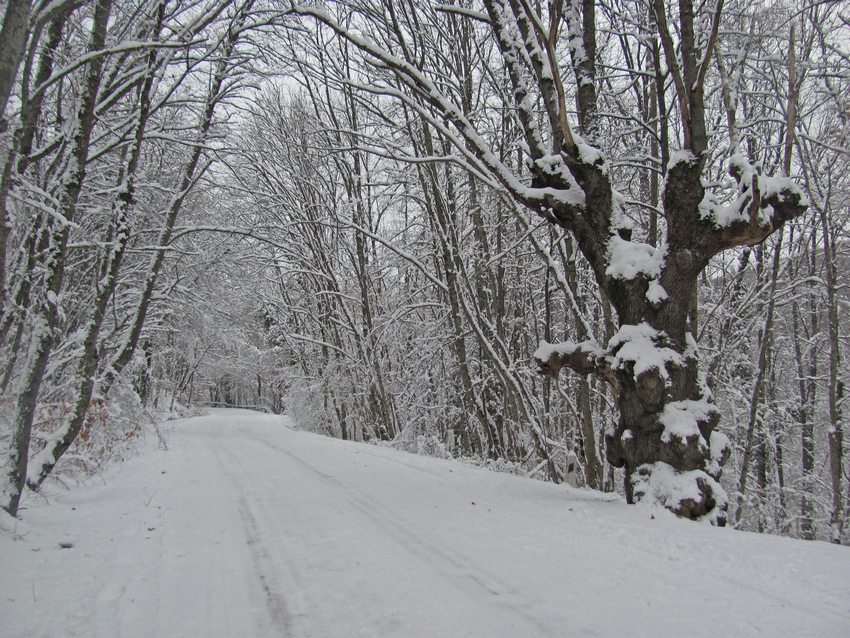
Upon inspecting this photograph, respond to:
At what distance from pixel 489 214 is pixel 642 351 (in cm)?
798

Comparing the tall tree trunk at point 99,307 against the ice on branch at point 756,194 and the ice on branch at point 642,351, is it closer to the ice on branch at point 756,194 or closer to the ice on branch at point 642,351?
the ice on branch at point 642,351

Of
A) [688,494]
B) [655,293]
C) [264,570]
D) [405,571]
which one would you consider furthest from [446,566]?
[655,293]

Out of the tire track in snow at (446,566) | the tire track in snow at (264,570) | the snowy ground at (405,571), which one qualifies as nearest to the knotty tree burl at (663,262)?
the snowy ground at (405,571)

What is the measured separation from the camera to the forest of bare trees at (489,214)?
423cm

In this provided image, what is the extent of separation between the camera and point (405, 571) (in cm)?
277

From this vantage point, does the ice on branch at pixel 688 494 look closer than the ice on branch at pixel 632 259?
Yes

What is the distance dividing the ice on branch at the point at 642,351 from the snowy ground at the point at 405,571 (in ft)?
4.09

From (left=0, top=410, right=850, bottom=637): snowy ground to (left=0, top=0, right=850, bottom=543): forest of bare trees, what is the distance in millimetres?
928

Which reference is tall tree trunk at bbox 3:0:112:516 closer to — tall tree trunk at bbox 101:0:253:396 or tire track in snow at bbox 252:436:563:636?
tall tree trunk at bbox 101:0:253:396

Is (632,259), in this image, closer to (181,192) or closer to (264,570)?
(264,570)

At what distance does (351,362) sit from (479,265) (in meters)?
5.87

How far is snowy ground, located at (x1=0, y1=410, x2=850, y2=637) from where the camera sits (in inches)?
86.2

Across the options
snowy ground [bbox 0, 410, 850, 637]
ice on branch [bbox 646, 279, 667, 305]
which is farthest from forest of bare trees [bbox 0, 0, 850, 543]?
snowy ground [bbox 0, 410, 850, 637]

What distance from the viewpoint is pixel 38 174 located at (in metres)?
6.26
